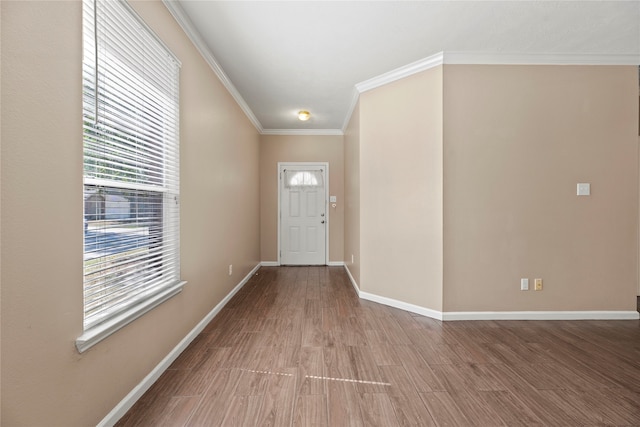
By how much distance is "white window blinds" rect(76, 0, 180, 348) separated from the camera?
53.3 inches

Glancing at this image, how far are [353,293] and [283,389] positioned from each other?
2.12m

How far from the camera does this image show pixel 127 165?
5.32 feet

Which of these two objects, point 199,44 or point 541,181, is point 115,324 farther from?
point 541,181

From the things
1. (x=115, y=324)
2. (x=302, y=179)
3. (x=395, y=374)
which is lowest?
(x=395, y=374)

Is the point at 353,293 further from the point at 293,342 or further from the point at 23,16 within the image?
the point at 23,16

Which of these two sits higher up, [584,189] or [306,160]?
[306,160]

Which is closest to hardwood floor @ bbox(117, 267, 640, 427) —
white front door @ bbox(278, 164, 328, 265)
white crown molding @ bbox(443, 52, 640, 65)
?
white front door @ bbox(278, 164, 328, 265)

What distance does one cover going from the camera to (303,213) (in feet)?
18.1

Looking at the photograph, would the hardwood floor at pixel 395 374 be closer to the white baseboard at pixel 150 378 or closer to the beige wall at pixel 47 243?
the white baseboard at pixel 150 378

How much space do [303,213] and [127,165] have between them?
3976 millimetres

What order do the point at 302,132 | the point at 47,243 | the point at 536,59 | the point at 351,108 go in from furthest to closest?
the point at 302,132 → the point at 351,108 → the point at 536,59 → the point at 47,243

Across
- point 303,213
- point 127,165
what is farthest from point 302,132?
point 127,165

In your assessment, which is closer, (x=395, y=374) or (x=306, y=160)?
(x=395, y=374)

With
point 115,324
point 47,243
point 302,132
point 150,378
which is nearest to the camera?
point 47,243
